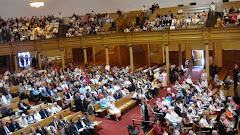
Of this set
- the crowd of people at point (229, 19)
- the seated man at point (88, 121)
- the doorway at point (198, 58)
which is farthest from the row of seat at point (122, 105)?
the doorway at point (198, 58)

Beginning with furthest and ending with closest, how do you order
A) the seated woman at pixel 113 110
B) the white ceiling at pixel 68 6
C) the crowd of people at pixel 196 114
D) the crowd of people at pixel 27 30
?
1. the white ceiling at pixel 68 6
2. the crowd of people at pixel 27 30
3. the seated woman at pixel 113 110
4. the crowd of people at pixel 196 114

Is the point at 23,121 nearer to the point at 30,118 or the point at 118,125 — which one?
the point at 30,118

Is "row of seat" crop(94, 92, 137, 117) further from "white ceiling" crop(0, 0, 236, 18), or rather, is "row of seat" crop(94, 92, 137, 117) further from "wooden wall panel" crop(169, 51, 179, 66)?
"white ceiling" crop(0, 0, 236, 18)

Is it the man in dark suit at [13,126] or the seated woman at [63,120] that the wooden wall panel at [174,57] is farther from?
the man in dark suit at [13,126]

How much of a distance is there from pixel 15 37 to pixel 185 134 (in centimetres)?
1511

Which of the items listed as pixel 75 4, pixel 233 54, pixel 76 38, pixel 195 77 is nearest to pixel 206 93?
pixel 195 77

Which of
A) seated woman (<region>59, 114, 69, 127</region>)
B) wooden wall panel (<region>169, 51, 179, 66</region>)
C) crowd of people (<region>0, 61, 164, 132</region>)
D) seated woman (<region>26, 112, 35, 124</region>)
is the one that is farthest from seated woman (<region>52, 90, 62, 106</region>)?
wooden wall panel (<region>169, 51, 179, 66</region>)

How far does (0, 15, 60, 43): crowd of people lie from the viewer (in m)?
19.2

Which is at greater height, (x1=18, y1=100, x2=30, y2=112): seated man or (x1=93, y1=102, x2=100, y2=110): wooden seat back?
(x1=18, y1=100, x2=30, y2=112): seated man

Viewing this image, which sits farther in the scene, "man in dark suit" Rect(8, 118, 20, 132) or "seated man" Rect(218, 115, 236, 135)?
"man in dark suit" Rect(8, 118, 20, 132)

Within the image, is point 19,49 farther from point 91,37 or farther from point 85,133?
point 85,133

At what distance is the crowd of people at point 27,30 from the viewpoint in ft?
63.1

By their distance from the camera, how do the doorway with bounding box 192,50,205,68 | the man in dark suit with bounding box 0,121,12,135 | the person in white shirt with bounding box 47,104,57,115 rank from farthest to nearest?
the doorway with bounding box 192,50,205,68 → the person in white shirt with bounding box 47,104,57,115 → the man in dark suit with bounding box 0,121,12,135

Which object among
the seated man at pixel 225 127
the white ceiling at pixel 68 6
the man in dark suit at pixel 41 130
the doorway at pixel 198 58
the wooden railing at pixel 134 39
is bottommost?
the seated man at pixel 225 127
